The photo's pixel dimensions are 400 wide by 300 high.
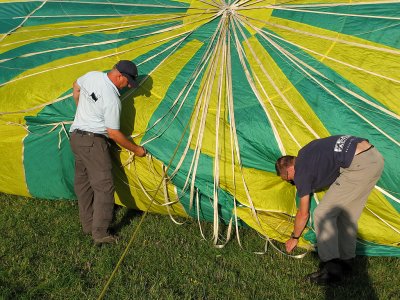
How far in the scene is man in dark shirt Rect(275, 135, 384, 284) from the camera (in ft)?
13.3

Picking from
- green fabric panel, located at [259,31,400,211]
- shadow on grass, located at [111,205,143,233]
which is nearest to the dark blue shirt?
green fabric panel, located at [259,31,400,211]

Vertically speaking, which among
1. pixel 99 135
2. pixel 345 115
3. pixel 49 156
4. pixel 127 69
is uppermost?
pixel 127 69

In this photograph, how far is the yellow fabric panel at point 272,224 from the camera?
469cm

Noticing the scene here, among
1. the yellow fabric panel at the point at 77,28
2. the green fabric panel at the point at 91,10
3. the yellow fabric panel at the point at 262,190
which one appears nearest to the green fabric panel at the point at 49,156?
the yellow fabric panel at the point at 77,28

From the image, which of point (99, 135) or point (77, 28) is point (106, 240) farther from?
point (77, 28)

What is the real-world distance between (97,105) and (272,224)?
165 cm

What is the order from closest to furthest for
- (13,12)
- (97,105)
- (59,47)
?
(97,105) < (59,47) < (13,12)

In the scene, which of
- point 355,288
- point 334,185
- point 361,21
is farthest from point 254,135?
point 361,21

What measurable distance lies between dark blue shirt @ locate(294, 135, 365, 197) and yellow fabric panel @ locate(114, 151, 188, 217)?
119 centimetres

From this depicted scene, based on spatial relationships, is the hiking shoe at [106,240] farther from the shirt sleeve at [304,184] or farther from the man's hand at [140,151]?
the shirt sleeve at [304,184]

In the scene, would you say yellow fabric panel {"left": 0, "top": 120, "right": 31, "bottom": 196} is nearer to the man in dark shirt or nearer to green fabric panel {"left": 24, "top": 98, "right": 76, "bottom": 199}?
green fabric panel {"left": 24, "top": 98, "right": 76, "bottom": 199}

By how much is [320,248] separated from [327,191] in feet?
1.33

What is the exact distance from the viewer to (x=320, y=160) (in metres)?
4.05

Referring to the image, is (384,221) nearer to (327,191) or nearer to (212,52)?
(327,191)
